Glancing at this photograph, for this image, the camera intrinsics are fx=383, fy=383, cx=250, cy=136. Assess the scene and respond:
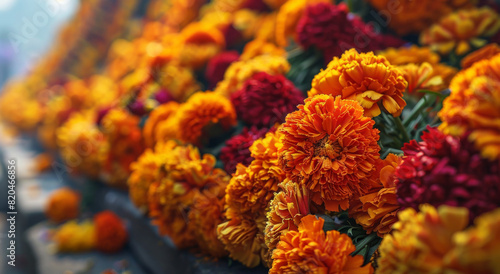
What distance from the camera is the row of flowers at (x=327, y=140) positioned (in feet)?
1.71

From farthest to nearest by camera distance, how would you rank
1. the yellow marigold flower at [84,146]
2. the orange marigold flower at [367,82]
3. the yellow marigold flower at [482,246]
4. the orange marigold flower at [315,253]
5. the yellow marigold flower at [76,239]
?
the yellow marigold flower at [84,146] → the yellow marigold flower at [76,239] → the orange marigold flower at [367,82] → the orange marigold flower at [315,253] → the yellow marigold flower at [482,246]

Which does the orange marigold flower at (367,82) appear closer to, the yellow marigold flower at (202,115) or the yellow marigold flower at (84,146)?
the yellow marigold flower at (202,115)

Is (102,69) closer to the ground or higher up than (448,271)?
higher up

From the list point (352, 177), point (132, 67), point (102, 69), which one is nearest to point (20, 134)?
point (102, 69)

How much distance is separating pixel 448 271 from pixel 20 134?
5095 mm

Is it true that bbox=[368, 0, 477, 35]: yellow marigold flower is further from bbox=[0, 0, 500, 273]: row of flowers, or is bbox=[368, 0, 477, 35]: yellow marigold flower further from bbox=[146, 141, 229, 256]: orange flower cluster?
bbox=[146, 141, 229, 256]: orange flower cluster

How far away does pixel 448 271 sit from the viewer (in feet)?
1.47

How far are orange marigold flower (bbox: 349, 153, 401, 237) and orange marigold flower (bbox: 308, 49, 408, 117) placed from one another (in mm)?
107

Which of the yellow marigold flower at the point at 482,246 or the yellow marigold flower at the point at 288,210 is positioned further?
the yellow marigold flower at the point at 288,210

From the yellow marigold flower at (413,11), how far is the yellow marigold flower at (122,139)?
1.22 m

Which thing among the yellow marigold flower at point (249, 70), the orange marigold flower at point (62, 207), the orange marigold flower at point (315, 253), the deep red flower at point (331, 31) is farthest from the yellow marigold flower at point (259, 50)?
the orange marigold flower at point (62, 207)

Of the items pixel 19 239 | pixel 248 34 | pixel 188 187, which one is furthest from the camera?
pixel 19 239

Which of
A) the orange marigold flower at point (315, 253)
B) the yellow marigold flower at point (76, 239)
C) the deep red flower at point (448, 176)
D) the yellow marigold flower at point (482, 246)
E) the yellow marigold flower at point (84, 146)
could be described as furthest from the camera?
the yellow marigold flower at point (84, 146)

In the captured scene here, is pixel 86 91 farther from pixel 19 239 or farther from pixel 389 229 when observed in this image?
pixel 389 229
